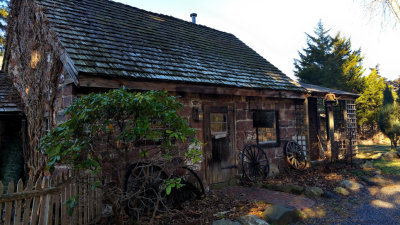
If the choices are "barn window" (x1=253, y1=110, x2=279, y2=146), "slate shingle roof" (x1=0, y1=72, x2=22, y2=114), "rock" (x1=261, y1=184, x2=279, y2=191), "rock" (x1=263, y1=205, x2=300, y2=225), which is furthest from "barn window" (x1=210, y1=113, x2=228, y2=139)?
"slate shingle roof" (x1=0, y1=72, x2=22, y2=114)

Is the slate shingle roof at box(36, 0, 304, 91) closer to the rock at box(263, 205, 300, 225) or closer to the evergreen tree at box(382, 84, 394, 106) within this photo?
the rock at box(263, 205, 300, 225)

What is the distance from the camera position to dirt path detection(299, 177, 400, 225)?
477 centimetres

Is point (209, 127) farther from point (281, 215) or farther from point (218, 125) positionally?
point (281, 215)

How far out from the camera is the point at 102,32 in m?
6.72

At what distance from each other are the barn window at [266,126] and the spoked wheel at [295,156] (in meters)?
0.55

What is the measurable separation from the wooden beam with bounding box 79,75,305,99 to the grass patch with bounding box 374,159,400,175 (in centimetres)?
389

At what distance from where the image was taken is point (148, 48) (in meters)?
7.12

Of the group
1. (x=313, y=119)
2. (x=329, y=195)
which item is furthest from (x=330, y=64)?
(x=329, y=195)

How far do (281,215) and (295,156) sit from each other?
15.4ft

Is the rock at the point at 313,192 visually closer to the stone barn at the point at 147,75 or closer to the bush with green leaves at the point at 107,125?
the stone barn at the point at 147,75

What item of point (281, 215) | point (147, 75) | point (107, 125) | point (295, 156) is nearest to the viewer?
point (107, 125)

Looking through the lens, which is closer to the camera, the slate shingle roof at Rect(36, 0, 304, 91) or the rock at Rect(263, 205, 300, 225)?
the rock at Rect(263, 205, 300, 225)

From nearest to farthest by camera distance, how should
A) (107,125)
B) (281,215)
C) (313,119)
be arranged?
(107,125), (281,215), (313,119)

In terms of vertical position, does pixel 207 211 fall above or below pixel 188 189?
below
